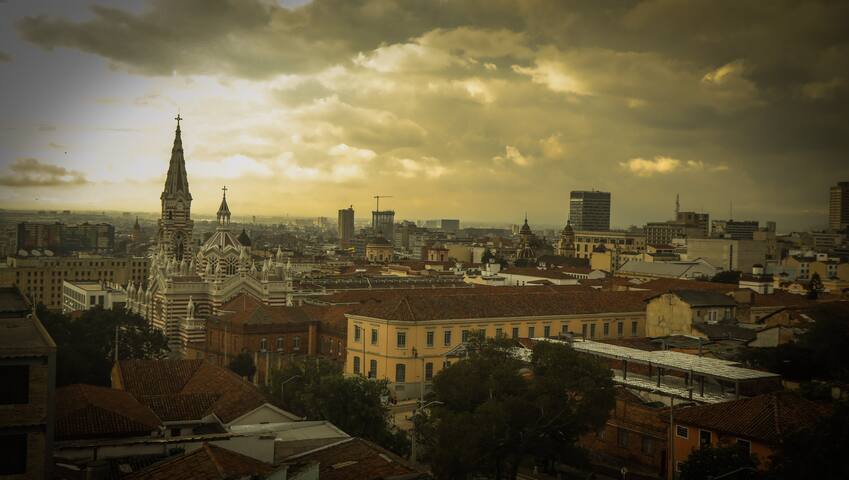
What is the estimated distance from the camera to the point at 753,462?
25391 millimetres

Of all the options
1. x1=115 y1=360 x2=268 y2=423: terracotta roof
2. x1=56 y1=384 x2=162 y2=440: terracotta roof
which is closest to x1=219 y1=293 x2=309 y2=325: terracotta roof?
x1=115 y1=360 x2=268 y2=423: terracotta roof

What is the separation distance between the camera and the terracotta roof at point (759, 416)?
28.5 m

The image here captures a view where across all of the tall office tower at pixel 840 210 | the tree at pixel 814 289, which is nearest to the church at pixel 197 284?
the tree at pixel 814 289

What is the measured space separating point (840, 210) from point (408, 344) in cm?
10907

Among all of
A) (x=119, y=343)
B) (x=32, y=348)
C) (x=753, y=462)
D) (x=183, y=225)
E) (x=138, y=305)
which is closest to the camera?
(x=32, y=348)

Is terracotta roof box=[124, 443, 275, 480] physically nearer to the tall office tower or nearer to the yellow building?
the yellow building

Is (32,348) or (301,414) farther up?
(32,348)

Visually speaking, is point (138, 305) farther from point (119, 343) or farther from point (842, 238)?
point (842, 238)

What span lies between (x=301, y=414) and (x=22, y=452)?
17.1 meters

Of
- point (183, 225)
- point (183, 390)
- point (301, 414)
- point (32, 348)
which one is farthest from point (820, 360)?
point (183, 225)

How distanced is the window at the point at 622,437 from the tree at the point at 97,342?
25.1m

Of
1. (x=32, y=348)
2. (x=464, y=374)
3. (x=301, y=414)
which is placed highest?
(x=32, y=348)

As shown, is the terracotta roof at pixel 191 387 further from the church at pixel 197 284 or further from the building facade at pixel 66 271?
the building facade at pixel 66 271

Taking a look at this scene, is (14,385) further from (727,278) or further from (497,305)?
(727,278)
